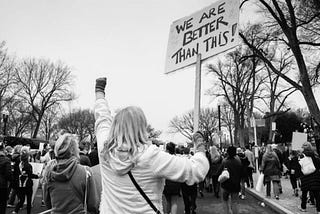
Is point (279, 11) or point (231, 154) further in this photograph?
point (279, 11)

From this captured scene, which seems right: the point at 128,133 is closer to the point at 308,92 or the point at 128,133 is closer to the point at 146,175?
the point at 146,175

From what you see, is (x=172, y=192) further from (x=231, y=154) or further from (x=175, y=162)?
(x=175, y=162)

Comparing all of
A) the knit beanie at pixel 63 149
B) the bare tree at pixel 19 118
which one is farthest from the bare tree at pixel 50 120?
the knit beanie at pixel 63 149

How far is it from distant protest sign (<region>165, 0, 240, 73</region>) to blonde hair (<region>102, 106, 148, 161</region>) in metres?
1.50

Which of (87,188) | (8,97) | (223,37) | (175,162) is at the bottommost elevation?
(87,188)

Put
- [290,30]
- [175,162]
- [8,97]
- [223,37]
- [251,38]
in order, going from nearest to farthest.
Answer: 1. [175,162]
2. [223,37]
3. [290,30]
4. [251,38]
5. [8,97]

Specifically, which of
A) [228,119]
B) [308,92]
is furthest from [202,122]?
[308,92]

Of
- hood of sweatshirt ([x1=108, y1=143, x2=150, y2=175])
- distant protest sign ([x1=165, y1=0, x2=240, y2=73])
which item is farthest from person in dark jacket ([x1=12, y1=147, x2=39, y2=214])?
hood of sweatshirt ([x1=108, y1=143, x2=150, y2=175])

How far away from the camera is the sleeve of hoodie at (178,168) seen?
72.9 inches

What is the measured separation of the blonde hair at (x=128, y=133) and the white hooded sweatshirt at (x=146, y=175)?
0.05 metres

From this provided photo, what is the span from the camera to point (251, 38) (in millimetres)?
16703

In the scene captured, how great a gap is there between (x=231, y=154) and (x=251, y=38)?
34.9 feet

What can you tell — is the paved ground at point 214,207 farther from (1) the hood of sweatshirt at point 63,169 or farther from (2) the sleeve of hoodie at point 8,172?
(1) the hood of sweatshirt at point 63,169

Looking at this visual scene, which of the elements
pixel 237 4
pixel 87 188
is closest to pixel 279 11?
pixel 237 4
